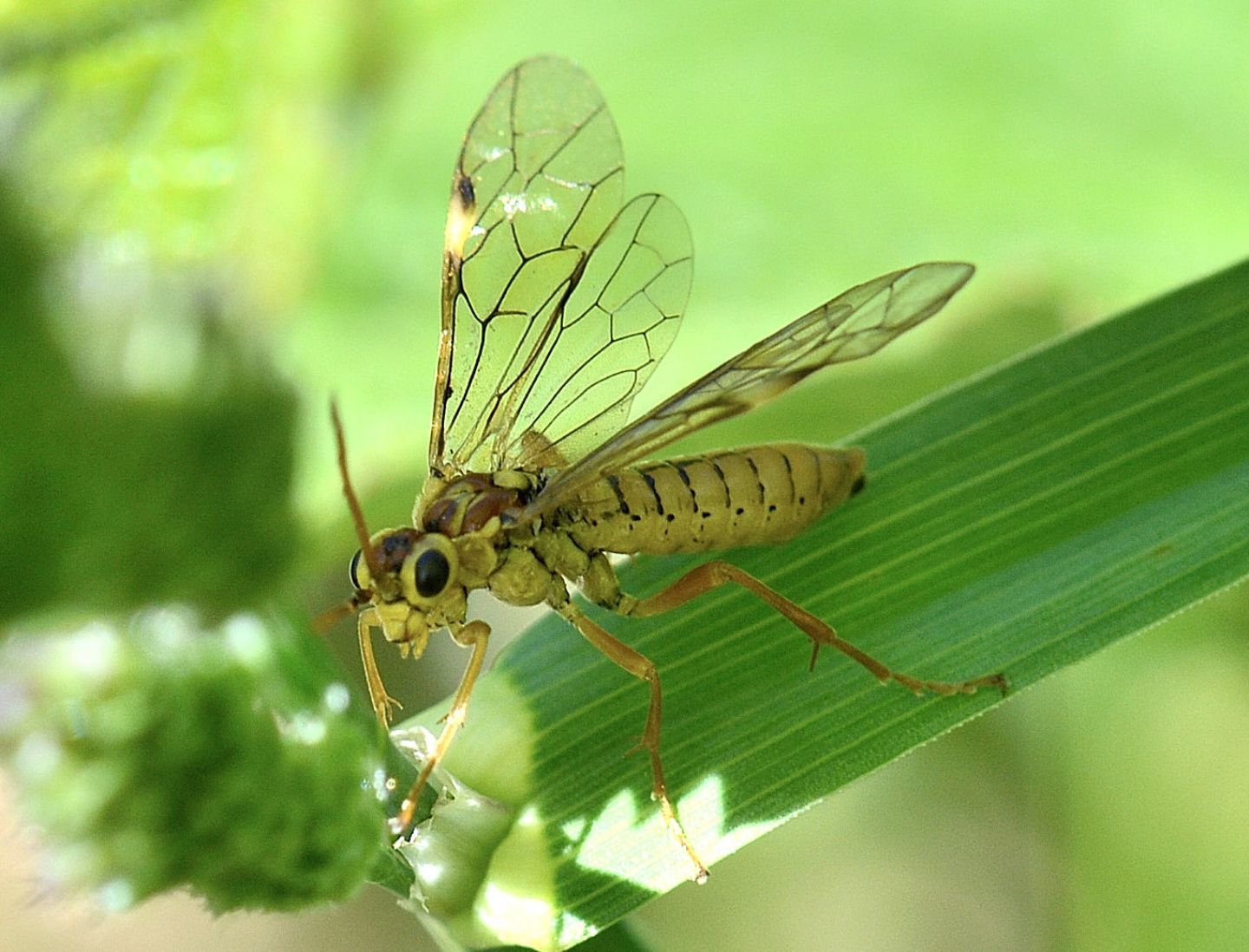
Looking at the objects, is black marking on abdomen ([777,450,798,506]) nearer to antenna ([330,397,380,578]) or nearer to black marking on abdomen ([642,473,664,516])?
black marking on abdomen ([642,473,664,516])

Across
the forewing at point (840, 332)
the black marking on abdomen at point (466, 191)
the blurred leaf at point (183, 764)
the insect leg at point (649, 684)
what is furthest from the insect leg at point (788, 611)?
the blurred leaf at point (183, 764)

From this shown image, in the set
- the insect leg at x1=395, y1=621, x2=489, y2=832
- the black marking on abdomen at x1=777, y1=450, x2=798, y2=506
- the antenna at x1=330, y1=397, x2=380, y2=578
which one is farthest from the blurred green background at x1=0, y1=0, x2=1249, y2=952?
the black marking on abdomen at x1=777, y1=450, x2=798, y2=506

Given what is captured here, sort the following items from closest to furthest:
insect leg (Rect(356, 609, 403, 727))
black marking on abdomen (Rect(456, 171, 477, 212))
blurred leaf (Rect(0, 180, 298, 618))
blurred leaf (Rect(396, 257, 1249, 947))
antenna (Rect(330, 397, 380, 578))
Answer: blurred leaf (Rect(0, 180, 298, 618))
antenna (Rect(330, 397, 380, 578))
blurred leaf (Rect(396, 257, 1249, 947))
insect leg (Rect(356, 609, 403, 727))
black marking on abdomen (Rect(456, 171, 477, 212))

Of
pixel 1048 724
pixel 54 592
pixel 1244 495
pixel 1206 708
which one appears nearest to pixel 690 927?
pixel 1048 724

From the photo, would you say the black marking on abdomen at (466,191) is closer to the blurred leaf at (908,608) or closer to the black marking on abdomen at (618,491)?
the black marking on abdomen at (618,491)

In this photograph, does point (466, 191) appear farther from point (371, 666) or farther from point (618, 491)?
point (371, 666)

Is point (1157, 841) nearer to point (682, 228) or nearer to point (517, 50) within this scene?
point (682, 228)
